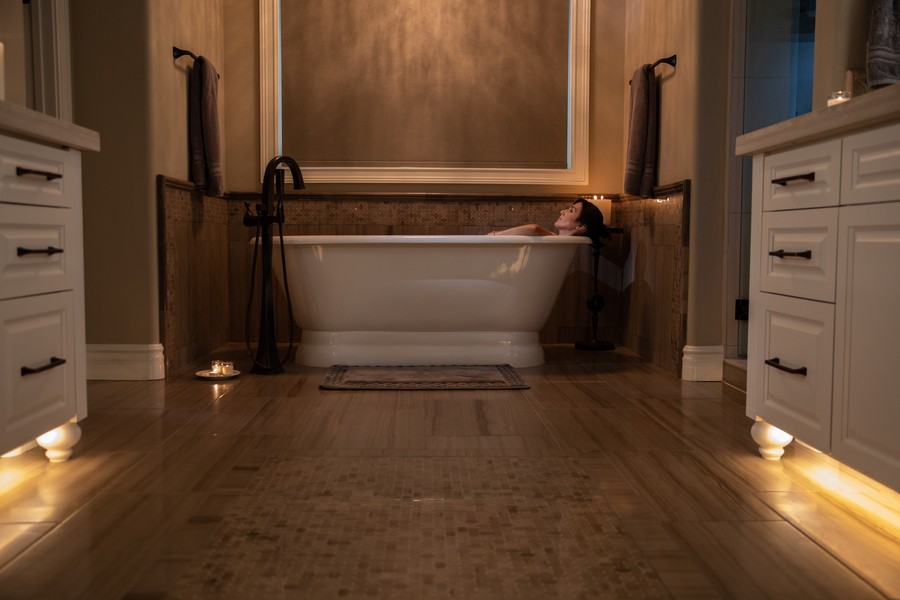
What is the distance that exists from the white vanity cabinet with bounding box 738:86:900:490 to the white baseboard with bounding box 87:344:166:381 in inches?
98.8

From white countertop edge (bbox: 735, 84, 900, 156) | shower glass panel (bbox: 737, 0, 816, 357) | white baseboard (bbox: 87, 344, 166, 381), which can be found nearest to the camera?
white countertop edge (bbox: 735, 84, 900, 156)

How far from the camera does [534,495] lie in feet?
6.53

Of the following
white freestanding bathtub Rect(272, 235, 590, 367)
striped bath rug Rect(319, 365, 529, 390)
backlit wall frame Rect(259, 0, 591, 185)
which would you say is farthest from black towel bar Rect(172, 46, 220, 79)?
striped bath rug Rect(319, 365, 529, 390)

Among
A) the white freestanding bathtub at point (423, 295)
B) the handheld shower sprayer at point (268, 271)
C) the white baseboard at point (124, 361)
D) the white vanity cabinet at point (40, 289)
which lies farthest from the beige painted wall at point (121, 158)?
the white vanity cabinet at point (40, 289)

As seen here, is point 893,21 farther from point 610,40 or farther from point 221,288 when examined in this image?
point 221,288

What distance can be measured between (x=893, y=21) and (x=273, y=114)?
3.28m

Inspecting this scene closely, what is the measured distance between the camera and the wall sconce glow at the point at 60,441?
2266 millimetres

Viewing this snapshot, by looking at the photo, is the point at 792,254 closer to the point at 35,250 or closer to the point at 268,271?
the point at 35,250

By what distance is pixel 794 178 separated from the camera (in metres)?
2.08

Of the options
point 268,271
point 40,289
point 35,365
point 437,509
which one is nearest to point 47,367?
point 35,365

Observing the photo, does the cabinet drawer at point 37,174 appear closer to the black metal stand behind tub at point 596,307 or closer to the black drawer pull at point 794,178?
the black drawer pull at point 794,178

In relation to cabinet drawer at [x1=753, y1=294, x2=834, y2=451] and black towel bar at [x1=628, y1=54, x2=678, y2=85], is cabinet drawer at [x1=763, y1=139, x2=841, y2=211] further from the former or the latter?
black towel bar at [x1=628, y1=54, x2=678, y2=85]

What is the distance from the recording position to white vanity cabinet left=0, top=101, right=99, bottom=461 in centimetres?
190

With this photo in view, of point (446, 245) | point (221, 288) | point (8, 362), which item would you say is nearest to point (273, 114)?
point (221, 288)
